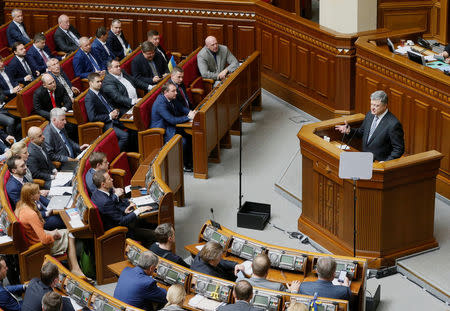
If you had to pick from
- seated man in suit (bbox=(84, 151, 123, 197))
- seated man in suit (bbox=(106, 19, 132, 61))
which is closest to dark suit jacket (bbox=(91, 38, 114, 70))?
seated man in suit (bbox=(106, 19, 132, 61))

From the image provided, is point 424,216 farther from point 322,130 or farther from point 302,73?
point 302,73

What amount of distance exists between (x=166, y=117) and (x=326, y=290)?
4098 millimetres

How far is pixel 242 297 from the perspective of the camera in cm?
593

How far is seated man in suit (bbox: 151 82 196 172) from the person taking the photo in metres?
9.81

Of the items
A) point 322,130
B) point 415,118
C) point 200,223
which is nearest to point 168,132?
point 200,223

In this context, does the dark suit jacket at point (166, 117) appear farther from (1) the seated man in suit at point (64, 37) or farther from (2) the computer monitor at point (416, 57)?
(1) the seated man in suit at point (64, 37)

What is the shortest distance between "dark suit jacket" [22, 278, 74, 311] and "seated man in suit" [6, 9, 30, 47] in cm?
738

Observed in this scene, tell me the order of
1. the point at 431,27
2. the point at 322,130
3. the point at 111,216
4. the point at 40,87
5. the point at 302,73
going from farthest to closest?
the point at 431,27
the point at 302,73
the point at 40,87
the point at 322,130
the point at 111,216

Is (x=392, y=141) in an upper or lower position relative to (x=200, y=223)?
upper

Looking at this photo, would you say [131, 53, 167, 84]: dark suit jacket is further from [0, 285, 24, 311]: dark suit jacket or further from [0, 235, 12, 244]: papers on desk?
[0, 285, 24, 311]: dark suit jacket

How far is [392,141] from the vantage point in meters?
7.91

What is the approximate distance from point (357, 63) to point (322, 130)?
7.45 feet

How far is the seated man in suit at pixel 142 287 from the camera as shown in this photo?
647 centimetres

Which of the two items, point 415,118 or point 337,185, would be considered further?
point 415,118
